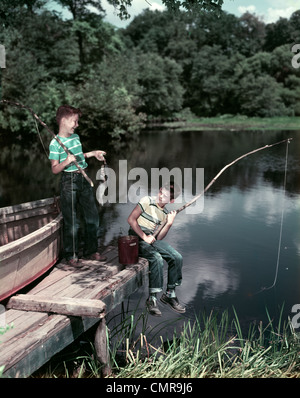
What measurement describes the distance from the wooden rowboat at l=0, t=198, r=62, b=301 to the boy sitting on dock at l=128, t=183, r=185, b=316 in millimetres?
1184

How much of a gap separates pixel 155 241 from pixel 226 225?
24.6 ft

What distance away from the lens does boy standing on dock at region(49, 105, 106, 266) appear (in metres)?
6.04

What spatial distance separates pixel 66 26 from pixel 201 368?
38.2m

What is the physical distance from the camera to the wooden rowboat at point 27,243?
5.62 meters

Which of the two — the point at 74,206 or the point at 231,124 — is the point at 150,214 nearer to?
the point at 74,206

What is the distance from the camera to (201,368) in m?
5.28

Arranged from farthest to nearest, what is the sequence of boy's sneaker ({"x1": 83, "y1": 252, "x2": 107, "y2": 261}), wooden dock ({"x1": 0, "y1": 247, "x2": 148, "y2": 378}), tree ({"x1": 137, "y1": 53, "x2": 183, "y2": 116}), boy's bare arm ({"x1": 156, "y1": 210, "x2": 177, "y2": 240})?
tree ({"x1": 137, "y1": 53, "x2": 183, "y2": 116})
boy's sneaker ({"x1": 83, "y1": 252, "x2": 107, "y2": 261})
boy's bare arm ({"x1": 156, "y1": 210, "x2": 177, "y2": 240})
wooden dock ({"x1": 0, "y1": 247, "x2": 148, "y2": 378})

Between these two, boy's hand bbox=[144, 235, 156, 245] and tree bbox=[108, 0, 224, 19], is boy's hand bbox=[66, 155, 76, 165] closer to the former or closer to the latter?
boy's hand bbox=[144, 235, 156, 245]

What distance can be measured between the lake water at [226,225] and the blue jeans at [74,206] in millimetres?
1648

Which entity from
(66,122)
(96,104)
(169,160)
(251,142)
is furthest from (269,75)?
(66,122)

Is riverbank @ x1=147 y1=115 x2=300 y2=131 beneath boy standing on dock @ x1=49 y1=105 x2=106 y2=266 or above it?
above

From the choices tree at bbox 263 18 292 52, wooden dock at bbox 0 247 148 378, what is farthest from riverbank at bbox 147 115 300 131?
wooden dock at bbox 0 247 148 378
